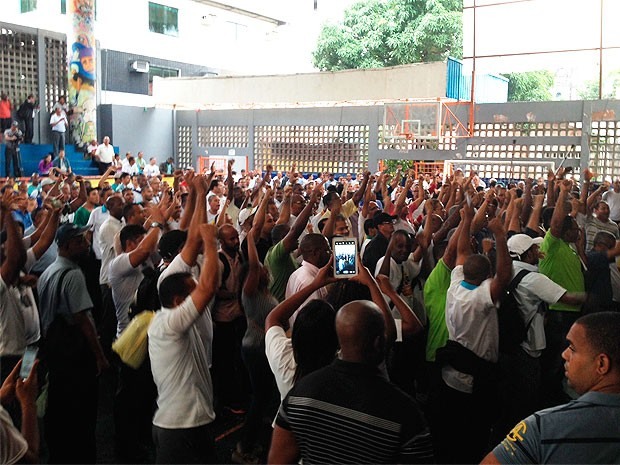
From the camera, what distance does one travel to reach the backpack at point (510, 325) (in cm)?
422

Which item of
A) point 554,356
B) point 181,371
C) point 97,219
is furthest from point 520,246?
point 97,219

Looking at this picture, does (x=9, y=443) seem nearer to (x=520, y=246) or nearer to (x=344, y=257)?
(x=344, y=257)

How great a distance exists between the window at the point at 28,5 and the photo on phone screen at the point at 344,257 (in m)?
22.0

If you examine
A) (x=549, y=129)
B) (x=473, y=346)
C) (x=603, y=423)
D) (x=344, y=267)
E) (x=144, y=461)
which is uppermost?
(x=549, y=129)

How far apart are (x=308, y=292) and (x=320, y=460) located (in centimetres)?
105

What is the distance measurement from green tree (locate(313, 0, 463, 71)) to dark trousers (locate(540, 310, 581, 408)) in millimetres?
26306

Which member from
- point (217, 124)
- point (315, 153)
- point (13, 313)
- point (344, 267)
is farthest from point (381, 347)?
point (217, 124)

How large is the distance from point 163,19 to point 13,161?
1235 cm

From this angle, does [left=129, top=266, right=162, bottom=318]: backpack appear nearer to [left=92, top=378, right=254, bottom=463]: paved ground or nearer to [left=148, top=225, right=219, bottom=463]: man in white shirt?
[left=148, top=225, right=219, bottom=463]: man in white shirt

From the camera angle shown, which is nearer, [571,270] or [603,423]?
[603,423]

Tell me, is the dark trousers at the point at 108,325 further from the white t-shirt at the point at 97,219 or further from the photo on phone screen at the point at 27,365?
the white t-shirt at the point at 97,219

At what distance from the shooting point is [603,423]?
1839 millimetres

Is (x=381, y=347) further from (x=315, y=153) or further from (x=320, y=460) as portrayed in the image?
(x=315, y=153)

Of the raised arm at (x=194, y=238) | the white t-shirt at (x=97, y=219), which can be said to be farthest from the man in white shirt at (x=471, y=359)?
the white t-shirt at (x=97, y=219)
